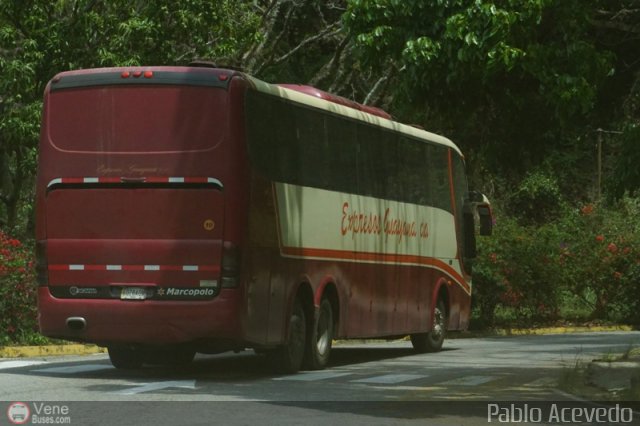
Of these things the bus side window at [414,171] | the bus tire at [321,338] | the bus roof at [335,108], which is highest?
the bus roof at [335,108]

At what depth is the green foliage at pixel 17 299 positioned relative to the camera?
2203cm

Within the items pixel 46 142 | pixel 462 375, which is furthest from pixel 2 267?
pixel 462 375

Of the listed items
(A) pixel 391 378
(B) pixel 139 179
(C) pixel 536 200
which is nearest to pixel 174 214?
(B) pixel 139 179

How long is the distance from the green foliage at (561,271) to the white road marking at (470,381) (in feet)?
42.6

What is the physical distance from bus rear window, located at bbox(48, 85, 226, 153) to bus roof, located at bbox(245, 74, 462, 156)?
0.75 m

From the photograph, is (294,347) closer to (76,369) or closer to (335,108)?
(76,369)

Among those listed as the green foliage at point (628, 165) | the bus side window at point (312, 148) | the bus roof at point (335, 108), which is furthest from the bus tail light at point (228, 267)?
the green foliage at point (628, 165)

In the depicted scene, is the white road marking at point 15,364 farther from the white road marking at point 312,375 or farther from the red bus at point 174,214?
the white road marking at point 312,375

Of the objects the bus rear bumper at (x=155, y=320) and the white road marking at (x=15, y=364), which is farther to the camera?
the white road marking at (x=15, y=364)

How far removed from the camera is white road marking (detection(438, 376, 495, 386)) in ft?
55.5

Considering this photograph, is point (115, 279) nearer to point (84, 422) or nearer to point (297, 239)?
point (297, 239)

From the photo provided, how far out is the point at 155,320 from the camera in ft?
54.1

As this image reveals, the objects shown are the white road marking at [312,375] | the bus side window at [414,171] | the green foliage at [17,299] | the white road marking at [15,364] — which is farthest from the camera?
the bus side window at [414,171]

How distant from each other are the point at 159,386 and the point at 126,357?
2.99 m
